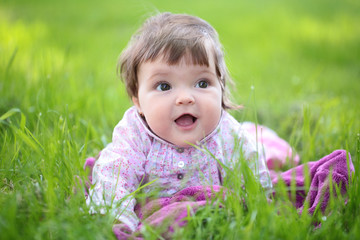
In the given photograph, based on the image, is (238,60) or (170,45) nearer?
(170,45)

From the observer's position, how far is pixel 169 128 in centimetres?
209

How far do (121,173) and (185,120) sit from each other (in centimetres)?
46

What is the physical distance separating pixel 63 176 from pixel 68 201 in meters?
0.19

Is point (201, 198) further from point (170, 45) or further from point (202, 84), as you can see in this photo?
point (170, 45)

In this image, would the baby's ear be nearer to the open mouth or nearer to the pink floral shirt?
the pink floral shirt

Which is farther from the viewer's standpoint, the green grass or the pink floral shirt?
the pink floral shirt

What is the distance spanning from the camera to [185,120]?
2111 mm

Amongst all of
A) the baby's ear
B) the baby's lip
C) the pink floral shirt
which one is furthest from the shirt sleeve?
the baby's lip

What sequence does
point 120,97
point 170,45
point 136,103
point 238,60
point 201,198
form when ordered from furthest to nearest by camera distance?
point 238,60
point 120,97
point 136,103
point 170,45
point 201,198

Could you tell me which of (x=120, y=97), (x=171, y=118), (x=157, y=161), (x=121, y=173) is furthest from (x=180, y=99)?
(x=120, y=97)

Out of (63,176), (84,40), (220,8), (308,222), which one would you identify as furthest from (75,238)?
(220,8)

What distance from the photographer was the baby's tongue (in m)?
2.10

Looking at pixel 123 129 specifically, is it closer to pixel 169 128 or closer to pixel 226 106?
pixel 169 128

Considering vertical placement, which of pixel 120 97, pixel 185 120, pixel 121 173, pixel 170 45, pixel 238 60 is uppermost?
pixel 170 45
